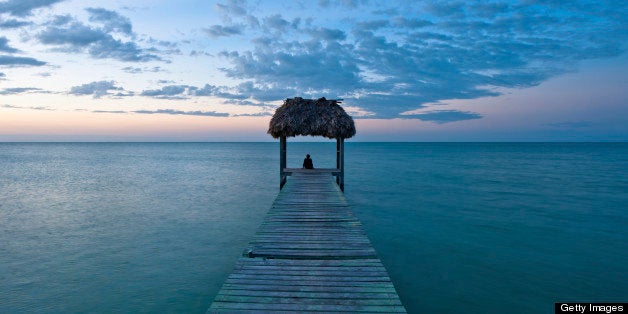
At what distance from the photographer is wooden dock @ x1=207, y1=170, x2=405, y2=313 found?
4.57 meters

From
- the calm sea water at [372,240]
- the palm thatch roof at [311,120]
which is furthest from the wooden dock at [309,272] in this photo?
the palm thatch roof at [311,120]

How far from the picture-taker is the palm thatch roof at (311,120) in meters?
16.2

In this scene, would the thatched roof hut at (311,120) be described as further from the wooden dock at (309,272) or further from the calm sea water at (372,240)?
the wooden dock at (309,272)

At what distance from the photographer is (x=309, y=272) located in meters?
5.56

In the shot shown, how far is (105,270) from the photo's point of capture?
32.3 feet

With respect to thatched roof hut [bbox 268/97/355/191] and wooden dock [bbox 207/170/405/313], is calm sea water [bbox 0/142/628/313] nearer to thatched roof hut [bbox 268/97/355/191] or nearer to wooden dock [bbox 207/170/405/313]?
wooden dock [bbox 207/170/405/313]

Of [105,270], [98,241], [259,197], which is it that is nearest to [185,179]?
[259,197]

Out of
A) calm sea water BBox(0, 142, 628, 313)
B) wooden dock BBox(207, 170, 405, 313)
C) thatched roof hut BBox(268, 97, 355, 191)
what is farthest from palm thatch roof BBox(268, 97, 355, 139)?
wooden dock BBox(207, 170, 405, 313)

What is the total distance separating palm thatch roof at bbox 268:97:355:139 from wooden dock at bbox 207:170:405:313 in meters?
7.52

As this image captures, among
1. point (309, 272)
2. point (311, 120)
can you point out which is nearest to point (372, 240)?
point (311, 120)

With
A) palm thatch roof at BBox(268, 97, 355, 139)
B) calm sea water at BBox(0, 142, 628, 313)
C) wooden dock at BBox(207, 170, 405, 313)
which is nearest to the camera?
wooden dock at BBox(207, 170, 405, 313)

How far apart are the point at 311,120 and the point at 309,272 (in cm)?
1133

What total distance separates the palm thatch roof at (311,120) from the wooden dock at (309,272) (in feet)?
24.7

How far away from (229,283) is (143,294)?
14.8ft
